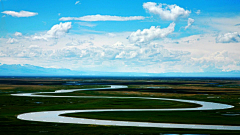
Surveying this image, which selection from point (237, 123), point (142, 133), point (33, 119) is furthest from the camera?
point (33, 119)

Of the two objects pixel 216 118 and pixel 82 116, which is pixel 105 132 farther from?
pixel 216 118

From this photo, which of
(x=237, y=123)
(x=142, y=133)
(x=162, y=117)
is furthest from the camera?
(x=162, y=117)

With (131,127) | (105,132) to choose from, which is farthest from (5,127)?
(131,127)

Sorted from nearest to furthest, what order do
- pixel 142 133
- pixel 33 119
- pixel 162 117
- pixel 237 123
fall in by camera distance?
pixel 142 133
pixel 237 123
pixel 33 119
pixel 162 117

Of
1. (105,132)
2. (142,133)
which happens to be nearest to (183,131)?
(142,133)

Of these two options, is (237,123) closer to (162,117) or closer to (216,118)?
(216,118)

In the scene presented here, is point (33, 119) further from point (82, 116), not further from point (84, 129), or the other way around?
point (84, 129)

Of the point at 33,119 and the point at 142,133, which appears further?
the point at 33,119

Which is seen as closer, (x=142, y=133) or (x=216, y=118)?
(x=142, y=133)

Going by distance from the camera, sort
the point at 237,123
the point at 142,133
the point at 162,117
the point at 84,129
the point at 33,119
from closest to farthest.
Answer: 1. the point at 142,133
2. the point at 84,129
3. the point at 237,123
4. the point at 33,119
5. the point at 162,117
